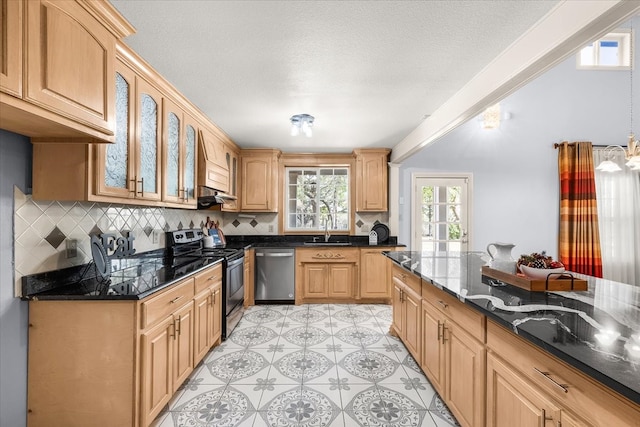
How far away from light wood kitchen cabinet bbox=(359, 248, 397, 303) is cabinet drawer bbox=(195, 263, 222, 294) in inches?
84.6

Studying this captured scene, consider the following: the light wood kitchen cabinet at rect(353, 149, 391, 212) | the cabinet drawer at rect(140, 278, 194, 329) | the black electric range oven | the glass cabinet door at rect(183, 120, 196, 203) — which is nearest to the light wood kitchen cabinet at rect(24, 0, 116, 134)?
the cabinet drawer at rect(140, 278, 194, 329)

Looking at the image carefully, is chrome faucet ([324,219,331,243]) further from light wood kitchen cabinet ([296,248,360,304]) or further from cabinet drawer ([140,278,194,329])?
cabinet drawer ([140,278,194,329])

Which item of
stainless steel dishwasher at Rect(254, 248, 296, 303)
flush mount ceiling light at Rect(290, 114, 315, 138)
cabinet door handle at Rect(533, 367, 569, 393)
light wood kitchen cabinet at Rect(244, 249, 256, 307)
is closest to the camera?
cabinet door handle at Rect(533, 367, 569, 393)

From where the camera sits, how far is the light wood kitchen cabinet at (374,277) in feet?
13.9

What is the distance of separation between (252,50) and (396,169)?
10.2 ft

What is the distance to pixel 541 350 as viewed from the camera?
1.05m

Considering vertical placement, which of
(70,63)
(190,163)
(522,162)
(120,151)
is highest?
(522,162)

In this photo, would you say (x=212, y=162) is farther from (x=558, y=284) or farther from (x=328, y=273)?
(x=558, y=284)

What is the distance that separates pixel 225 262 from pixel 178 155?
1126 millimetres

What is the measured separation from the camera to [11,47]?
1.00 meters

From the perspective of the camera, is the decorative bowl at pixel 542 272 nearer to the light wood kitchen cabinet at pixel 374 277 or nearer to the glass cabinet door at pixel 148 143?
the glass cabinet door at pixel 148 143

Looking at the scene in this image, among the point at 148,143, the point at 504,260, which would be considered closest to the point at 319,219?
the point at 148,143

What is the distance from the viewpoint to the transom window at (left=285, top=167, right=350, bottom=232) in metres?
4.83

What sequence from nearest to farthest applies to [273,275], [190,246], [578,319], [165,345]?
[578,319]
[165,345]
[190,246]
[273,275]
